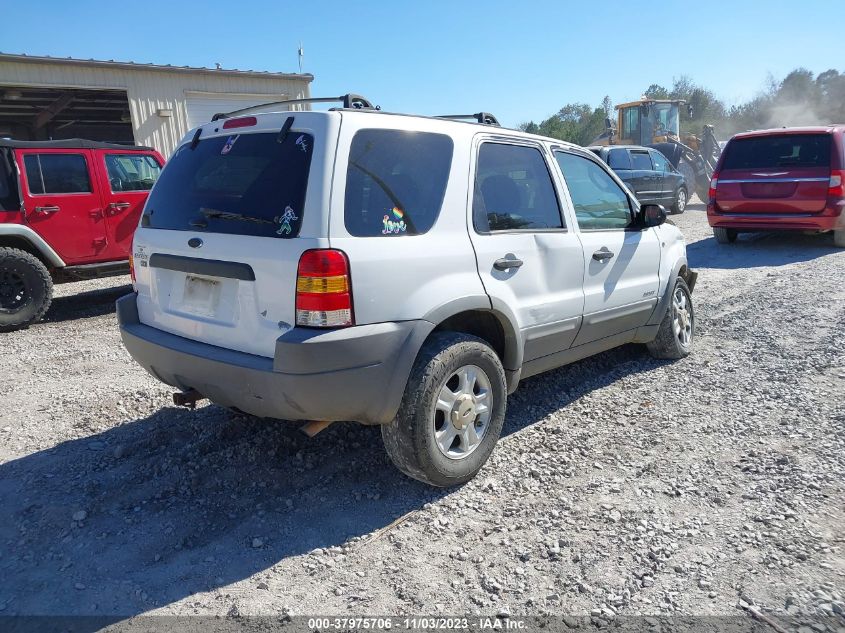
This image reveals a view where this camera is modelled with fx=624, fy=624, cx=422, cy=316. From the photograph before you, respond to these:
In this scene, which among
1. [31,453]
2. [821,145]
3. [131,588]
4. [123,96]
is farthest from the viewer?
[123,96]

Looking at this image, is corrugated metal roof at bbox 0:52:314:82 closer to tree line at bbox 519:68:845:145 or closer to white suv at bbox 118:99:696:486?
white suv at bbox 118:99:696:486

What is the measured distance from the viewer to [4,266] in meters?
6.92

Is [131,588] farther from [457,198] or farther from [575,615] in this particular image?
[457,198]

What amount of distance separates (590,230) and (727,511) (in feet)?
6.41

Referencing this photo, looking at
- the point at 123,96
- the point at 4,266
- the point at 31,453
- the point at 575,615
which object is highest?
the point at 123,96

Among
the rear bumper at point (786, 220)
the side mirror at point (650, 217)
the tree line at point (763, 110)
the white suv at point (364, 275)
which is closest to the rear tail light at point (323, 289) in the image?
the white suv at point (364, 275)

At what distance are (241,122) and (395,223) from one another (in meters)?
1.00

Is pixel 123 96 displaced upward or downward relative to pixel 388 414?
upward

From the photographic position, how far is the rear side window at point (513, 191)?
3449mm

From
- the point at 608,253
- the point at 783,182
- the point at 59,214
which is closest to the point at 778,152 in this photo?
the point at 783,182

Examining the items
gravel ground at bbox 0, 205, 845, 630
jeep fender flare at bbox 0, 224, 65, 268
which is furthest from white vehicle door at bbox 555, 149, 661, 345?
jeep fender flare at bbox 0, 224, 65, 268

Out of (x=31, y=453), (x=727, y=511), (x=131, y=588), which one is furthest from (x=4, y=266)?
(x=727, y=511)

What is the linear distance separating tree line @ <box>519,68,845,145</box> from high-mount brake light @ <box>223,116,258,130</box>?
54504 mm

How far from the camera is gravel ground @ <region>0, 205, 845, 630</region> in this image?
2514 millimetres
